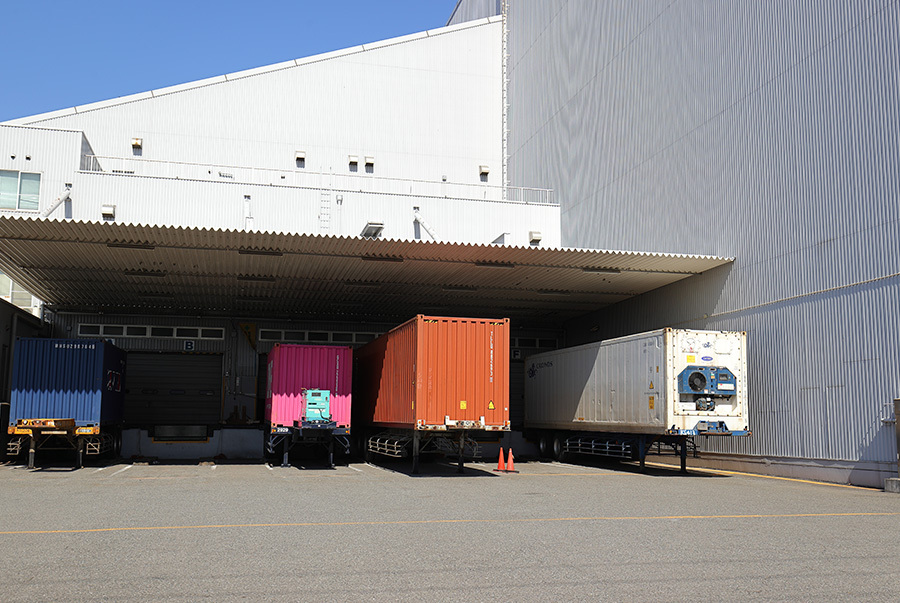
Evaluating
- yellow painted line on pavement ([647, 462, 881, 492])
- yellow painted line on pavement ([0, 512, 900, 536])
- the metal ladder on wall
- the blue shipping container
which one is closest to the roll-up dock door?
the metal ladder on wall

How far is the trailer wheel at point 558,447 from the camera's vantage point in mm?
27406

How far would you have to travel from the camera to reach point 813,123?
66.7ft

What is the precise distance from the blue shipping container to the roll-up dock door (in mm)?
11119

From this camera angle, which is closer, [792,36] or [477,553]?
[477,553]

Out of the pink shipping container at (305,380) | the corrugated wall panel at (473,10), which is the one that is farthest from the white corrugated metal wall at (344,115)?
the pink shipping container at (305,380)

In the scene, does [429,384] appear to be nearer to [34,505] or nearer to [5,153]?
[34,505]

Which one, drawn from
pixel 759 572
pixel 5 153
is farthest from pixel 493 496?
pixel 5 153

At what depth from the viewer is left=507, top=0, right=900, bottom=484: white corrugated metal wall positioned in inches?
721

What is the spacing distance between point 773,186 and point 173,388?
24586 mm

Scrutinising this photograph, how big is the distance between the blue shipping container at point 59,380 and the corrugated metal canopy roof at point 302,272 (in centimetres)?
280

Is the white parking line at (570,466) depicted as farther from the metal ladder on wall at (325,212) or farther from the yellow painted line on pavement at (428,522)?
the metal ladder on wall at (325,212)

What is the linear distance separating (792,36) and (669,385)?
31.9 feet

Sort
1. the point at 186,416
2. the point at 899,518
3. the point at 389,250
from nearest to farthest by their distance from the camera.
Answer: the point at 899,518, the point at 389,250, the point at 186,416

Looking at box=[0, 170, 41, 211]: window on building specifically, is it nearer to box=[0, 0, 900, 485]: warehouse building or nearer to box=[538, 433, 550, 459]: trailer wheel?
box=[0, 0, 900, 485]: warehouse building
